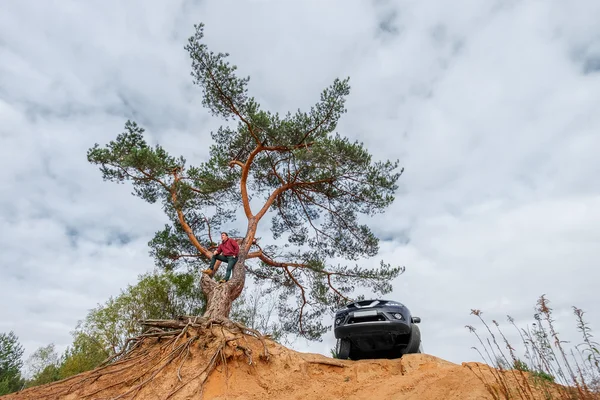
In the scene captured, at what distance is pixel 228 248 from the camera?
33.4 feet

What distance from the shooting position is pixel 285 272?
1361 cm

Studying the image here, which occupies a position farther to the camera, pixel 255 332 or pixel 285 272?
pixel 285 272

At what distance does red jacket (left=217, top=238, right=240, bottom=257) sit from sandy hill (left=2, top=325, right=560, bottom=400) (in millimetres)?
2842

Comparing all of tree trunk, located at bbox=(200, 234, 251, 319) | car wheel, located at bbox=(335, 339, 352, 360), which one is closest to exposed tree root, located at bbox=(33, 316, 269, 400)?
tree trunk, located at bbox=(200, 234, 251, 319)

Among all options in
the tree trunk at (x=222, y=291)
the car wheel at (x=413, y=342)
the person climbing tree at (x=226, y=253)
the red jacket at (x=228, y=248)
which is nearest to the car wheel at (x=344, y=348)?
the car wheel at (x=413, y=342)

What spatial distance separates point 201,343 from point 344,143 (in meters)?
6.90

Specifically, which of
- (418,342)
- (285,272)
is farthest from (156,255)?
(418,342)

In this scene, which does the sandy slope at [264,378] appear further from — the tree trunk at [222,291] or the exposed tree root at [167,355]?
the tree trunk at [222,291]

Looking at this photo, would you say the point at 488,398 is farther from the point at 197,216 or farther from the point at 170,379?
the point at 197,216

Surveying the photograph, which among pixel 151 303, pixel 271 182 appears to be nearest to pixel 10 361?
pixel 151 303

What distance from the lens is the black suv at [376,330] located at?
6.93 meters

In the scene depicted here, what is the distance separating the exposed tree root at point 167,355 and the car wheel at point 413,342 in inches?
113

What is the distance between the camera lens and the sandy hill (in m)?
5.99

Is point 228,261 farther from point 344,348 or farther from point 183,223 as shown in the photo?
point 344,348
